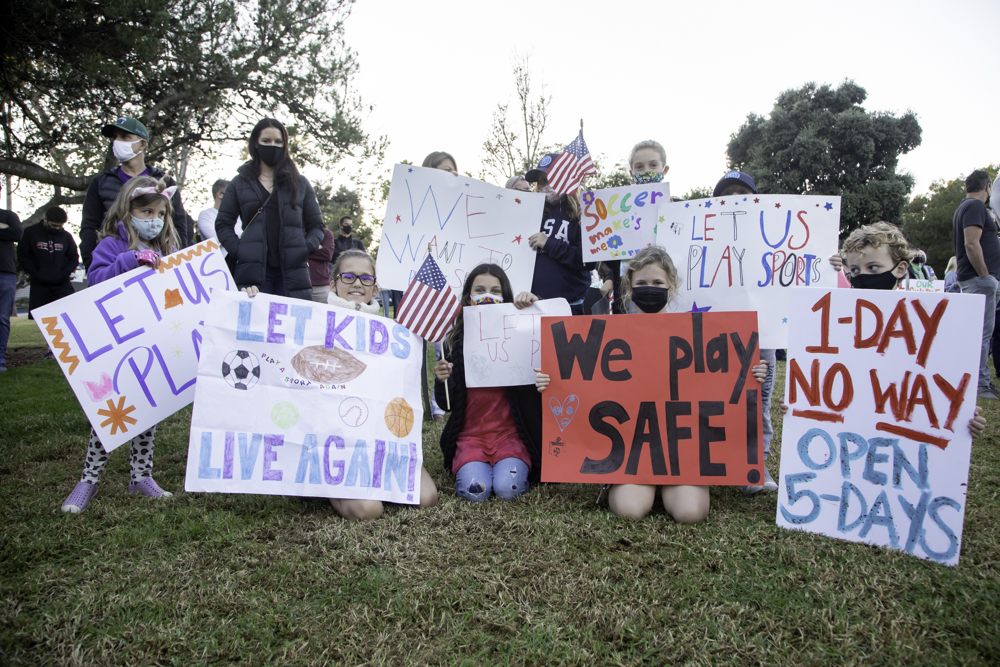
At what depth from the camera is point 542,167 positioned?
4.05 metres

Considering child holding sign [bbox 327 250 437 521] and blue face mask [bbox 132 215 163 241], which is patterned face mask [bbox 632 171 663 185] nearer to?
child holding sign [bbox 327 250 437 521]

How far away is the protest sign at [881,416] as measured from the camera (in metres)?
2.45

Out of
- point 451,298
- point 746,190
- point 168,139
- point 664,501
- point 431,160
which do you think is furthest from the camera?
point 168,139

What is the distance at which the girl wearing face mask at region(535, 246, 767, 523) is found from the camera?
2865 mm

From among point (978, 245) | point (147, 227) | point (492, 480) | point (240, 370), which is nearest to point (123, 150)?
point (147, 227)

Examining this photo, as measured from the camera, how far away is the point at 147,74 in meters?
8.92

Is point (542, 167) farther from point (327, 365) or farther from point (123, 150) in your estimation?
point (123, 150)

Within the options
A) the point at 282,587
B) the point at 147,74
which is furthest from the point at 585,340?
the point at 147,74

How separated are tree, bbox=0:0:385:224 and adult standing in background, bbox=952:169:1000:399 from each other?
977 cm

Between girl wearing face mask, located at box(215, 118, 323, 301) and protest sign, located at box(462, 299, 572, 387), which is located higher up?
girl wearing face mask, located at box(215, 118, 323, 301)

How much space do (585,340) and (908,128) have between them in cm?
2701

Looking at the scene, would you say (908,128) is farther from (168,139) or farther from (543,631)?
(543,631)

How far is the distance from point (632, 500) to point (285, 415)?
70.9 inches

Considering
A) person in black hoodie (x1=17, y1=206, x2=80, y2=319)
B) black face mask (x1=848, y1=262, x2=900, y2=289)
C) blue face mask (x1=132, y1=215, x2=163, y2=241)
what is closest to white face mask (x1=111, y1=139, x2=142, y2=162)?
blue face mask (x1=132, y1=215, x2=163, y2=241)
